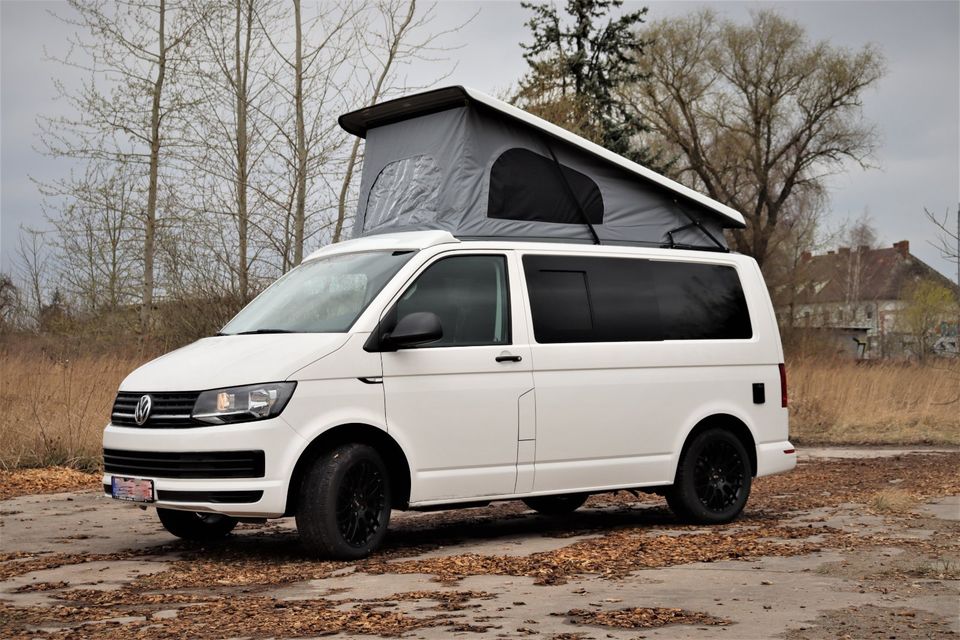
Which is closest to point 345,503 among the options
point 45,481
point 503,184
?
point 503,184

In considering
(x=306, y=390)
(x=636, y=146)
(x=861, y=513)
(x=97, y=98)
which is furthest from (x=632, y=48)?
(x=306, y=390)

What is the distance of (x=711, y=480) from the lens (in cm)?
989

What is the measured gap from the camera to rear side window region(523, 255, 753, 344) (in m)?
9.02

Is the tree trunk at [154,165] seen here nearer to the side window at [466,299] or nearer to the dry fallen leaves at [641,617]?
the side window at [466,299]

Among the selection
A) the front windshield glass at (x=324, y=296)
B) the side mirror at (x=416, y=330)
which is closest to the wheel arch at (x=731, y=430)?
the side mirror at (x=416, y=330)

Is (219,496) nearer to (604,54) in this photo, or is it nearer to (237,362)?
(237,362)

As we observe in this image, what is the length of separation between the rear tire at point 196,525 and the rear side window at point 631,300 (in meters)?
2.79

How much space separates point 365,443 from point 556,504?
3.34 metres

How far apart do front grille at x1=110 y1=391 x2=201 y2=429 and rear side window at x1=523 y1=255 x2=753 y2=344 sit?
2574 millimetres

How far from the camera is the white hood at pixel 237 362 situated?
7.64 m

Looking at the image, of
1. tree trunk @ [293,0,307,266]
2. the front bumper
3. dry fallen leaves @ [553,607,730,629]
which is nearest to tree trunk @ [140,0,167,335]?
tree trunk @ [293,0,307,266]

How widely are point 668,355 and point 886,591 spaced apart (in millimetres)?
3307

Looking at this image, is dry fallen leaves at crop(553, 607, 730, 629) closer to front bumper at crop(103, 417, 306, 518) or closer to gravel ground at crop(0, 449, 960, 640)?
gravel ground at crop(0, 449, 960, 640)

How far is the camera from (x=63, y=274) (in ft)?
69.5
